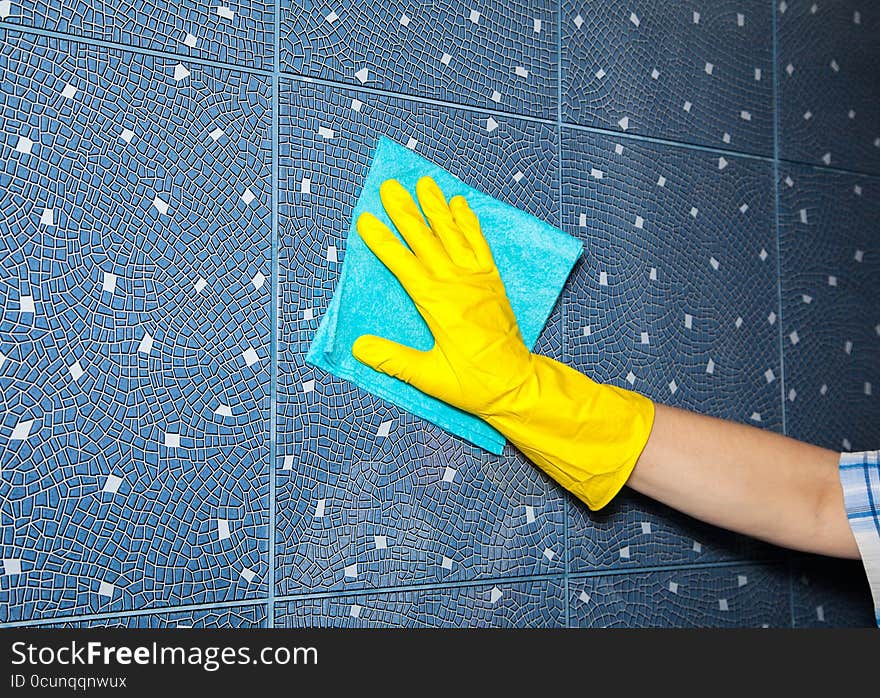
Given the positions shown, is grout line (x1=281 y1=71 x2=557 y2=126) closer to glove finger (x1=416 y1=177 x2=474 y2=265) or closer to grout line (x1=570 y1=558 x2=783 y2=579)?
glove finger (x1=416 y1=177 x2=474 y2=265)

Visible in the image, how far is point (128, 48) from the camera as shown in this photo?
89 cm

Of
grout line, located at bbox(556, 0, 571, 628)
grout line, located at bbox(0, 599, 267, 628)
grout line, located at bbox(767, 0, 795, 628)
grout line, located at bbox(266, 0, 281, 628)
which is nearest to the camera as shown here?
grout line, located at bbox(0, 599, 267, 628)

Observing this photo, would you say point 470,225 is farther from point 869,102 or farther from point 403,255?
point 869,102

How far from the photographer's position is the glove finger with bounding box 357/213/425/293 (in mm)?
940

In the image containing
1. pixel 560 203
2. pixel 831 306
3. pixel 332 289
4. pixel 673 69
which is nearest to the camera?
pixel 332 289

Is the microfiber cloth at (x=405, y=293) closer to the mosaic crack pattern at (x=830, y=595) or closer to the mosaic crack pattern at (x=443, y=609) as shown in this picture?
the mosaic crack pattern at (x=443, y=609)

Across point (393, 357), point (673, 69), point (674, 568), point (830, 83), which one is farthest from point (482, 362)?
point (830, 83)

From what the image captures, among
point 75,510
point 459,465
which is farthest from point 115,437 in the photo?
point 459,465

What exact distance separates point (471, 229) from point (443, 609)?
451 millimetres

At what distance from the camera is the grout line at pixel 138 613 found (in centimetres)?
83

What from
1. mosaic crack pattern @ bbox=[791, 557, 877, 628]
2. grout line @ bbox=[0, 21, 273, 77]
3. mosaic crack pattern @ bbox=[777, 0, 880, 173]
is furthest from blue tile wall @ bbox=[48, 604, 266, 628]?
mosaic crack pattern @ bbox=[777, 0, 880, 173]

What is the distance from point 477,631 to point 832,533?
17.2 inches

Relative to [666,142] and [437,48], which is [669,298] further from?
[437,48]

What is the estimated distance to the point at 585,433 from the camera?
37.7 inches
